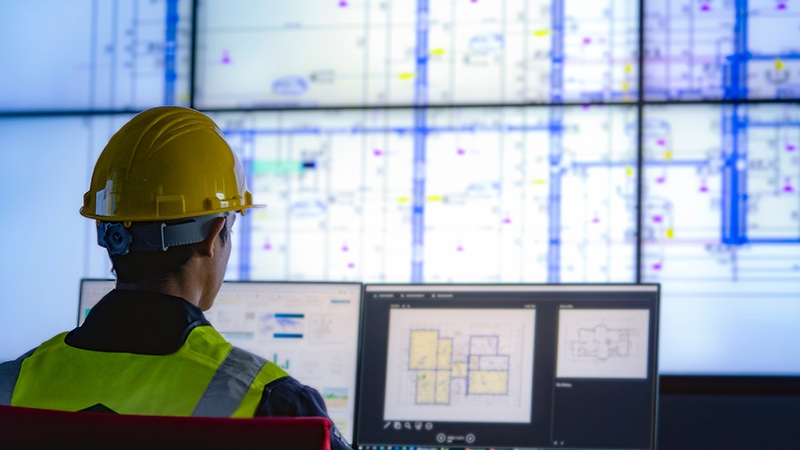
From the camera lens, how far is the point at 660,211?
2.87 m

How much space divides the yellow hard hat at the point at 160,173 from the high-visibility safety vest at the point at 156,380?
0.25 m

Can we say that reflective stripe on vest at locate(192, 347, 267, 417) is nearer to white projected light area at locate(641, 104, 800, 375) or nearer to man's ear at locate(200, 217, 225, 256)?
man's ear at locate(200, 217, 225, 256)

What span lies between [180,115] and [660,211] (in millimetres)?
1958

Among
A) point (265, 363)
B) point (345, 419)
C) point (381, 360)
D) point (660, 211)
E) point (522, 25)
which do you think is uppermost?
point (522, 25)

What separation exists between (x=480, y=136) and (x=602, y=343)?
121cm

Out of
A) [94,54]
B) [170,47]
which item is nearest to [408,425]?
[170,47]

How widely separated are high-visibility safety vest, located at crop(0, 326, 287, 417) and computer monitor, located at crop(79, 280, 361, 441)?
88 cm

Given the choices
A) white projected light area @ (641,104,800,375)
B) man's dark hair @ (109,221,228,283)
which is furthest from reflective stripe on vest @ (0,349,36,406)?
white projected light area @ (641,104,800,375)

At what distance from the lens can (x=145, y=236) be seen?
1.28 meters

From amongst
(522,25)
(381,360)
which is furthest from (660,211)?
(381,360)

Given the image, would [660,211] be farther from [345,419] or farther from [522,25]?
[345,419]

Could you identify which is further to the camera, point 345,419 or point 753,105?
point 753,105

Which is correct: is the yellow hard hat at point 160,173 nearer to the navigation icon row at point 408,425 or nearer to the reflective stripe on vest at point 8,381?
the reflective stripe on vest at point 8,381

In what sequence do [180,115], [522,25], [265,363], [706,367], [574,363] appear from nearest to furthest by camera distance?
[265,363], [180,115], [574,363], [706,367], [522,25]
